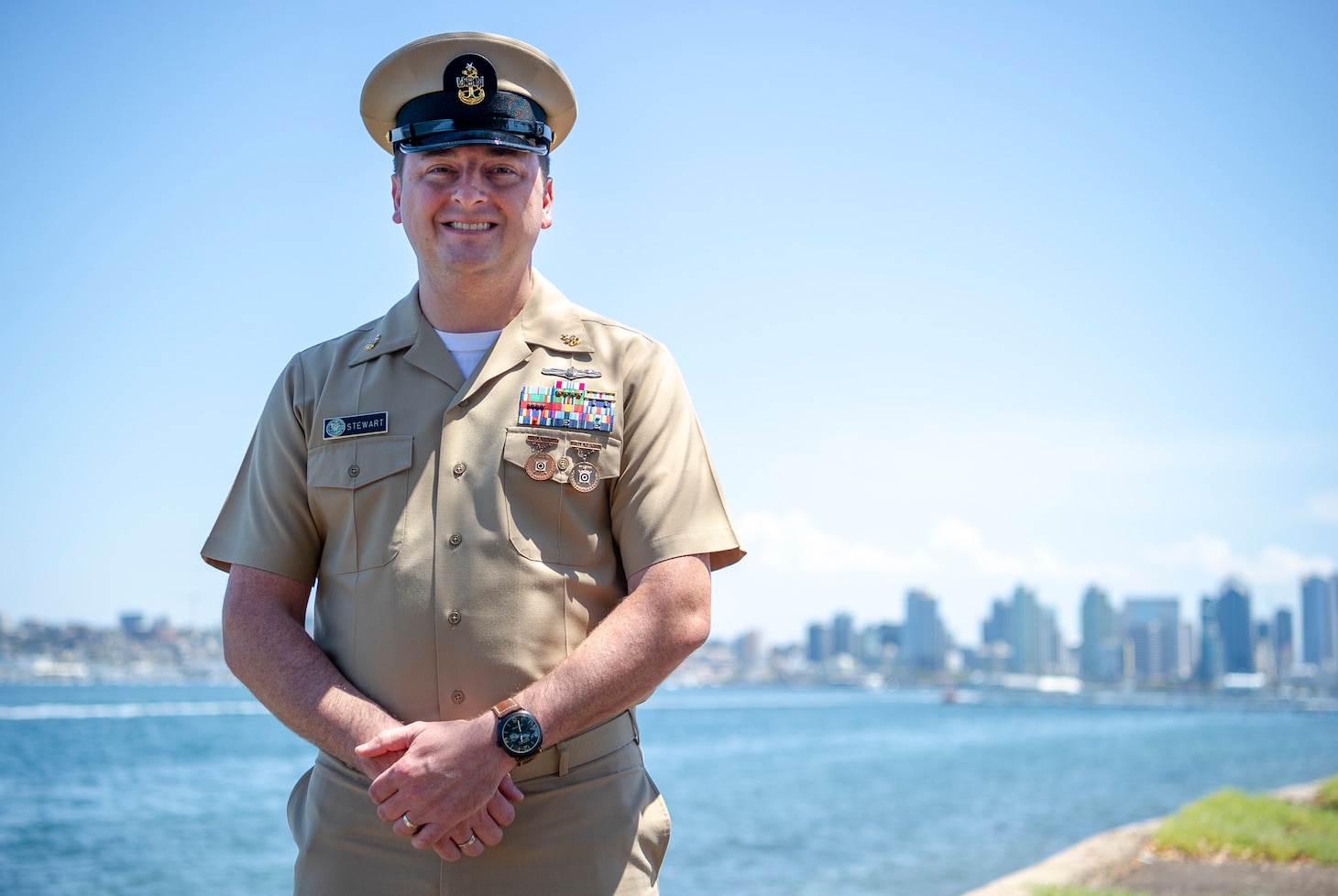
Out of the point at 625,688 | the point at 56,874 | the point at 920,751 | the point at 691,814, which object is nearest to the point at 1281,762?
the point at 920,751

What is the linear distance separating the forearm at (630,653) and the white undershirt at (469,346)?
0.52 meters

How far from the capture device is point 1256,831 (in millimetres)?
8688

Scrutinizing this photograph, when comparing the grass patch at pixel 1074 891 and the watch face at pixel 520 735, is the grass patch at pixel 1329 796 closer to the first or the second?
the grass patch at pixel 1074 891

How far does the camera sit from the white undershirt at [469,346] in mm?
2027

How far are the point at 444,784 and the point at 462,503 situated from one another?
1.54 ft

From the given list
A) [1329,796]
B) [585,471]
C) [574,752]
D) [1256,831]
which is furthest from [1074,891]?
[1329,796]

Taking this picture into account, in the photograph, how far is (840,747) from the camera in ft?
193

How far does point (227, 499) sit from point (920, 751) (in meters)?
57.5

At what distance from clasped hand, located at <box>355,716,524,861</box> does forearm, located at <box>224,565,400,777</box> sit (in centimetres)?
7

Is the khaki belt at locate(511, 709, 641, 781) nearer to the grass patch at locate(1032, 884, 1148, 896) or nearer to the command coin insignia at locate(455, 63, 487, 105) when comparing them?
the command coin insignia at locate(455, 63, 487, 105)

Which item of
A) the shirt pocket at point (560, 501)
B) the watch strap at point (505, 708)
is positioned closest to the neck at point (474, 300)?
the shirt pocket at point (560, 501)

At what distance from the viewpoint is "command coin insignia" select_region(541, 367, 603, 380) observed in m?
1.99

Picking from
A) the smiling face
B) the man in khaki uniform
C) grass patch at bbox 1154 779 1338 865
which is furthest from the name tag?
grass patch at bbox 1154 779 1338 865

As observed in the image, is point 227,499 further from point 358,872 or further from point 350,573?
point 358,872
